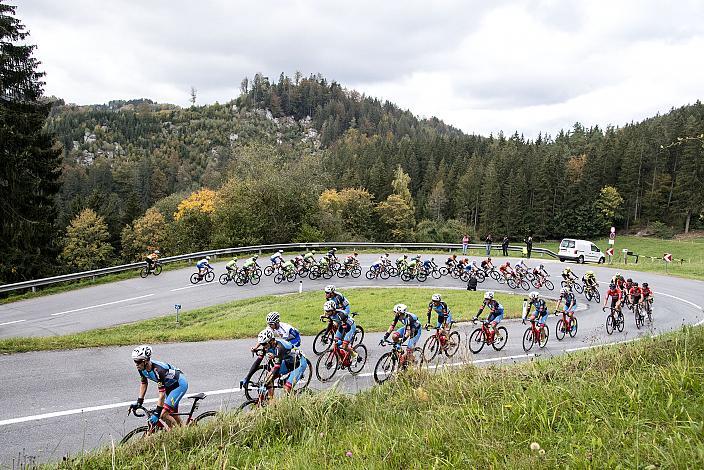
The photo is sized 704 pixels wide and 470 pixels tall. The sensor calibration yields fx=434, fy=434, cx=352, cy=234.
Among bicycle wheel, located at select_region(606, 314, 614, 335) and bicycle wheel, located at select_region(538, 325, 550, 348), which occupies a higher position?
bicycle wheel, located at select_region(538, 325, 550, 348)

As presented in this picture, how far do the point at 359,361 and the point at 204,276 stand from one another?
16.2m

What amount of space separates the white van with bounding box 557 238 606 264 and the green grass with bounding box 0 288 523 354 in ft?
54.4

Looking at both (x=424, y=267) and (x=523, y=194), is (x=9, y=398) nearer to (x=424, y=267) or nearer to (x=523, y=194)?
(x=424, y=267)

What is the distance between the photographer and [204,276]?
24.8 meters

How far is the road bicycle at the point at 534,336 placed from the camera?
13.7 meters

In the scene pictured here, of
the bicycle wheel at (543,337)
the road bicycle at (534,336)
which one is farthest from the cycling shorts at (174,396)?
the bicycle wheel at (543,337)

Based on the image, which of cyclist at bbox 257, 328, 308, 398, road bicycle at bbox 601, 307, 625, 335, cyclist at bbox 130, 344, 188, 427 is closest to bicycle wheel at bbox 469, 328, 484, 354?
road bicycle at bbox 601, 307, 625, 335

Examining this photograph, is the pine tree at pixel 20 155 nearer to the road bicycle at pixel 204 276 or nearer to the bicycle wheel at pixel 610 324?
the road bicycle at pixel 204 276

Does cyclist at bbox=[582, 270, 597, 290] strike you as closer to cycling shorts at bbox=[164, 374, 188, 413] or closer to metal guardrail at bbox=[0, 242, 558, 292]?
metal guardrail at bbox=[0, 242, 558, 292]

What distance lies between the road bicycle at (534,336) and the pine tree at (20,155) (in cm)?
2146

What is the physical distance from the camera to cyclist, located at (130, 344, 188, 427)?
21.8ft

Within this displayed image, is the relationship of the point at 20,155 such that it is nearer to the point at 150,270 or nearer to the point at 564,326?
the point at 150,270

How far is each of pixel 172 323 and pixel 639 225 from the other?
277ft

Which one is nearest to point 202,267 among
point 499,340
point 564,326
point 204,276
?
point 204,276
